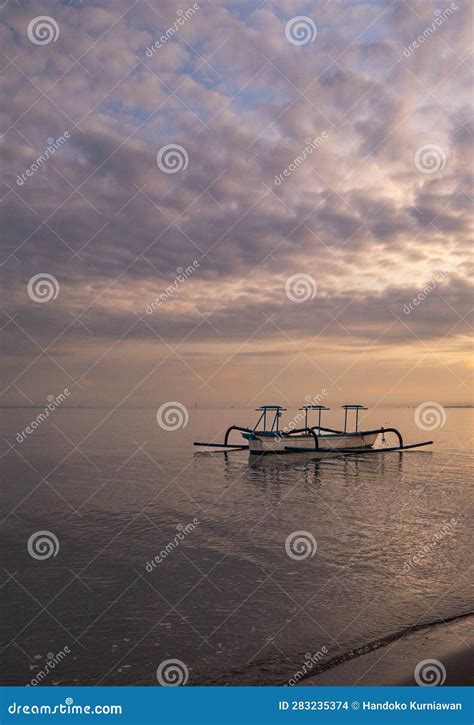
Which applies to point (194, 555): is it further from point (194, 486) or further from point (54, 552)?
point (194, 486)

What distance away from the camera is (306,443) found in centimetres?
6225

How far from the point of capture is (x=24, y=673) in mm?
11039

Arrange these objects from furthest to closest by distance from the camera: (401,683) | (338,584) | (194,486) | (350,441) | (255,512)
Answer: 1. (350,441)
2. (194,486)
3. (255,512)
4. (338,584)
5. (401,683)

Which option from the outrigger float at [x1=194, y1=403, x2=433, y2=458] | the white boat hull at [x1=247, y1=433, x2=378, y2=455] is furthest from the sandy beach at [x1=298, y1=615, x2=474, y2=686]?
the white boat hull at [x1=247, y1=433, x2=378, y2=455]

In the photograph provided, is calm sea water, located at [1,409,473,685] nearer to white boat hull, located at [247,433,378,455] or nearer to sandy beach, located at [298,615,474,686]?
sandy beach, located at [298,615,474,686]

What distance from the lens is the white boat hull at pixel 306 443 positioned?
2355 inches

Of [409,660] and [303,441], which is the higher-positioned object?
[303,441]

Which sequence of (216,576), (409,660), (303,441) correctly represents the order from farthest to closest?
(303,441) → (216,576) → (409,660)

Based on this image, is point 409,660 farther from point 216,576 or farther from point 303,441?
point 303,441

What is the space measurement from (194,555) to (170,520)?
252 inches

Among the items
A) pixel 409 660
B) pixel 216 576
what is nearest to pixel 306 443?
pixel 216 576

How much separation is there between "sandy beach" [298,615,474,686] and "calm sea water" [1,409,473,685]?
1.45 ft

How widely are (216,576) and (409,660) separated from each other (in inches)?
307

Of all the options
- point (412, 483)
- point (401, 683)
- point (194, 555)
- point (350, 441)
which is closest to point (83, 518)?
point (194, 555)
